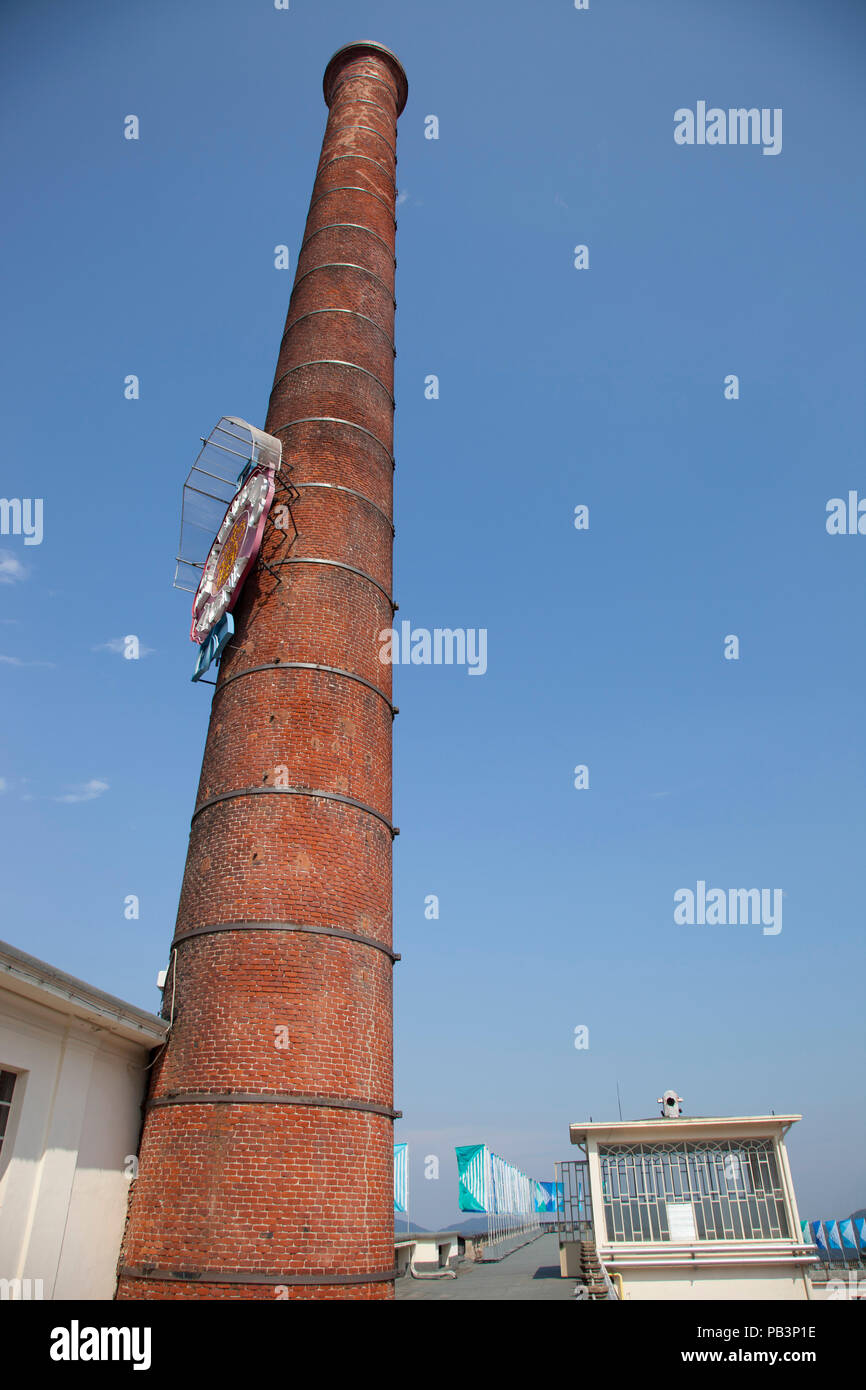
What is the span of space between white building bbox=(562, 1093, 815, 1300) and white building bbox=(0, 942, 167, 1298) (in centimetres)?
996

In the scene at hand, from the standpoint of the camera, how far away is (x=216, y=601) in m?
15.0

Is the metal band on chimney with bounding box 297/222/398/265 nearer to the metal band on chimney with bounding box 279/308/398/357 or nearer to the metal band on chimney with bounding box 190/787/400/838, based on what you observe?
the metal band on chimney with bounding box 279/308/398/357

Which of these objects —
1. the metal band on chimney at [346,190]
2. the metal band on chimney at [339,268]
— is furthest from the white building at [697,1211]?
the metal band on chimney at [346,190]

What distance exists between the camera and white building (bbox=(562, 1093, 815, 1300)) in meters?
15.9

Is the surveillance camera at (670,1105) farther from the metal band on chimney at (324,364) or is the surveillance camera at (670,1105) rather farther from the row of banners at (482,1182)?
the metal band on chimney at (324,364)

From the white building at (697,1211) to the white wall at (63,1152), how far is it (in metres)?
9.97

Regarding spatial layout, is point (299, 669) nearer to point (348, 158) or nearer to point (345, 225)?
point (345, 225)

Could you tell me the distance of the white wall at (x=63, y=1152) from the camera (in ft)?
31.8

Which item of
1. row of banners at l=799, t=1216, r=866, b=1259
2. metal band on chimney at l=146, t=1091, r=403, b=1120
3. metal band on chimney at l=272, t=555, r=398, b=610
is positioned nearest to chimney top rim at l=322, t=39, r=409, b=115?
metal band on chimney at l=272, t=555, r=398, b=610

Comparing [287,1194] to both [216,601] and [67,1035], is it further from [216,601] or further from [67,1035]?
[216,601]

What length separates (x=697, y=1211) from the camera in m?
16.6

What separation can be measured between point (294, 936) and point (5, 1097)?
12.5 feet

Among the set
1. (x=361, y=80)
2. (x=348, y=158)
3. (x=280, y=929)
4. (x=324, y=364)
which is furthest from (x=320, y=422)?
(x=361, y=80)
